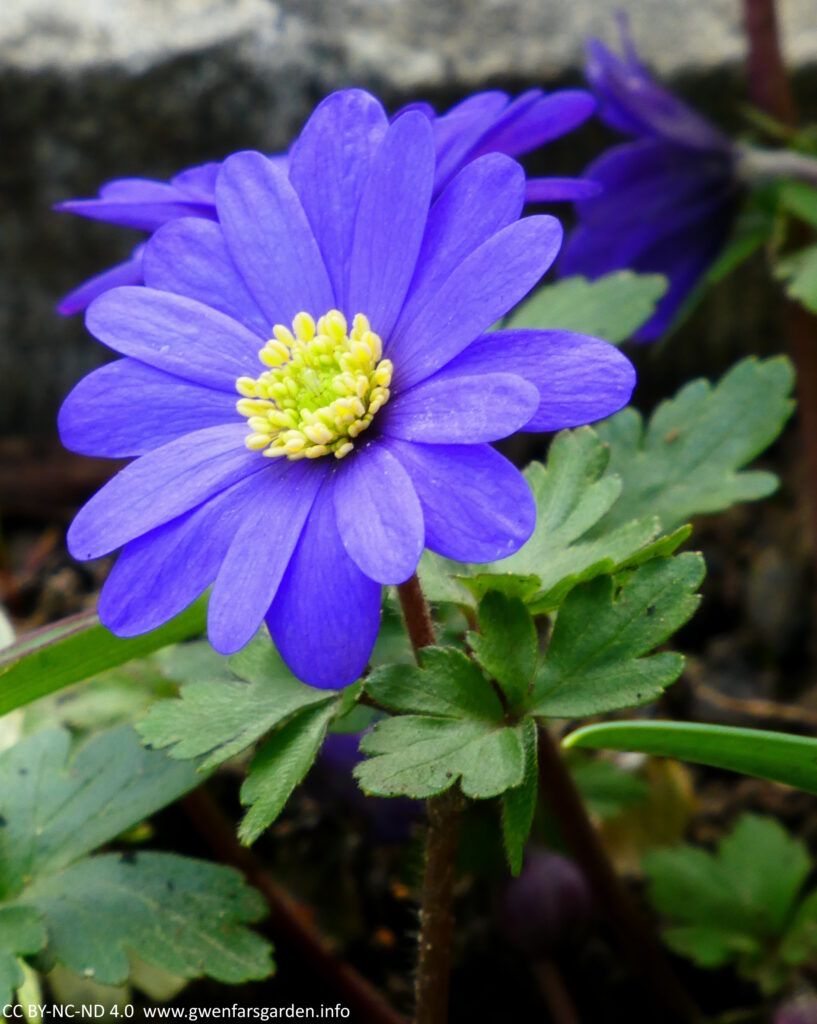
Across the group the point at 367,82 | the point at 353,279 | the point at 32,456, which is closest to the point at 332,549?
the point at 353,279

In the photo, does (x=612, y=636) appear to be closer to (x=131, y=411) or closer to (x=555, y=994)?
(x=131, y=411)

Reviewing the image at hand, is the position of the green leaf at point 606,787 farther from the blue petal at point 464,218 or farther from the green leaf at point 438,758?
the blue petal at point 464,218

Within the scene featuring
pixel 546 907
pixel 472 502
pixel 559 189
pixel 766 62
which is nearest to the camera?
pixel 472 502

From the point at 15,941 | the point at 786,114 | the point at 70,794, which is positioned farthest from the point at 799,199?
the point at 15,941

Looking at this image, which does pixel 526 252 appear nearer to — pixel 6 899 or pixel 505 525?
pixel 505 525

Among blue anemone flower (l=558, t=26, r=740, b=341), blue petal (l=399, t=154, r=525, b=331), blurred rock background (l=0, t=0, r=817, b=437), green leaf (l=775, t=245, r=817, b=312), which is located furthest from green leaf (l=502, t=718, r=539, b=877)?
blurred rock background (l=0, t=0, r=817, b=437)
